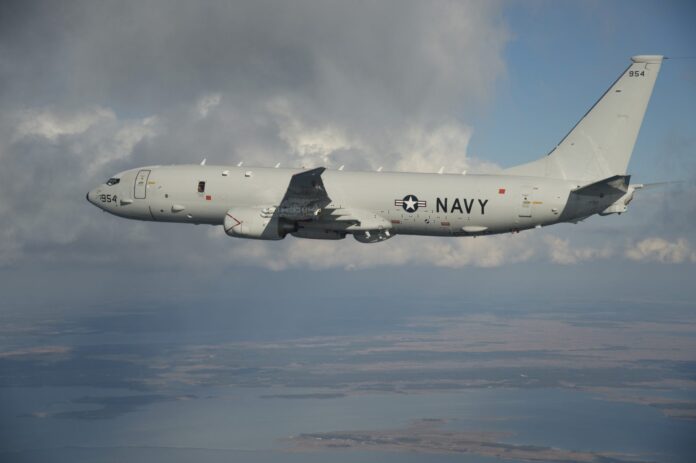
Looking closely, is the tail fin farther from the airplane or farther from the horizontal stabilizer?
the horizontal stabilizer

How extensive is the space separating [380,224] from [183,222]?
1669 centimetres

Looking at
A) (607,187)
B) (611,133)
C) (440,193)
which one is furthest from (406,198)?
(611,133)

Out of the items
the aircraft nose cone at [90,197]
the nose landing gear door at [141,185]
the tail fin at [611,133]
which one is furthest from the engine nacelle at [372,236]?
the aircraft nose cone at [90,197]

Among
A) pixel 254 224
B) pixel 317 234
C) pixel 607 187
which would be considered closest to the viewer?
pixel 607 187

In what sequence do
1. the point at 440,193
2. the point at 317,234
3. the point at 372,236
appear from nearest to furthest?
the point at 440,193 → the point at 372,236 → the point at 317,234

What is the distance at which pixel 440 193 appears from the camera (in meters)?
57.6

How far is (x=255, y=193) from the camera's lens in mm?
59562

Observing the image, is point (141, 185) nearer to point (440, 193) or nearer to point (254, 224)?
point (254, 224)

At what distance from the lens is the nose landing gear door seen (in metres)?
62.7

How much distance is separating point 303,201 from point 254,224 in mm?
4394

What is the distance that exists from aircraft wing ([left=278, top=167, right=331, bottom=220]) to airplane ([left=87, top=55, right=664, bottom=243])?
0.07 m

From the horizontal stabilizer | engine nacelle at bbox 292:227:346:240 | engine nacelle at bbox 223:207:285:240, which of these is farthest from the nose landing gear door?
the horizontal stabilizer

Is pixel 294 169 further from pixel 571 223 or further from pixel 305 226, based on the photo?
pixel 571 223

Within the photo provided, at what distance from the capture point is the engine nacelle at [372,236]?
59.2 meters
